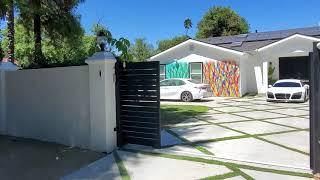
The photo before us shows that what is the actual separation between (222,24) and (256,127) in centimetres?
3914

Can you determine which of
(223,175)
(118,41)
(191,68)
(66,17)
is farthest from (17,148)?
(191,68)

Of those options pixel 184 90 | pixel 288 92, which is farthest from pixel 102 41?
pixel 288 92

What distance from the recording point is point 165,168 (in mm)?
6129

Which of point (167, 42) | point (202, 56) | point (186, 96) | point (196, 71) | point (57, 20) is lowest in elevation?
point (186, 96)

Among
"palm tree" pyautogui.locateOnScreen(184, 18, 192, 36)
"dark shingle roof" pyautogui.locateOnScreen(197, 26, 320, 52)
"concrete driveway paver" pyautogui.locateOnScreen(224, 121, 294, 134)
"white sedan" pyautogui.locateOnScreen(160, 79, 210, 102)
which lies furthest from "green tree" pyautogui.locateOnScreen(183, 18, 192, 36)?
"concrete driveway paver" pyautogui.locateOnScreen(224, 121, 294, 134)

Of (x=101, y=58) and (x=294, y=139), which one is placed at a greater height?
(x=101, y=58)

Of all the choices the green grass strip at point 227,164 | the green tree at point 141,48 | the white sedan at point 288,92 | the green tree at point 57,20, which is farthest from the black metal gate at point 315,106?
the green tree at point 141,48

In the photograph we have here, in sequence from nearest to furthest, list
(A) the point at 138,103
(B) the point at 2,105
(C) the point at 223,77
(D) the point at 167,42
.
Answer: (A) the point at 138,103 < (B) the point at 2,105 < (C) the point at 223,77 < (D) the point at 167,42

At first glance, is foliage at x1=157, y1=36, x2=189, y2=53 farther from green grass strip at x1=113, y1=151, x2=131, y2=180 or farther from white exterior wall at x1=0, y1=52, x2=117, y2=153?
green grass strip at x1=113, y1=151, x2=131, y2=180

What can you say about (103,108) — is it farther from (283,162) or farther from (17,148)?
(283,162)

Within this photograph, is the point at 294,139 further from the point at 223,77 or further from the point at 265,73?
the point at 265,73

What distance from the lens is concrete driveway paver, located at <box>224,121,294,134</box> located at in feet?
30.8

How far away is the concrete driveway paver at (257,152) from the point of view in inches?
250

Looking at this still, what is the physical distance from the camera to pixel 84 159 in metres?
6.89
